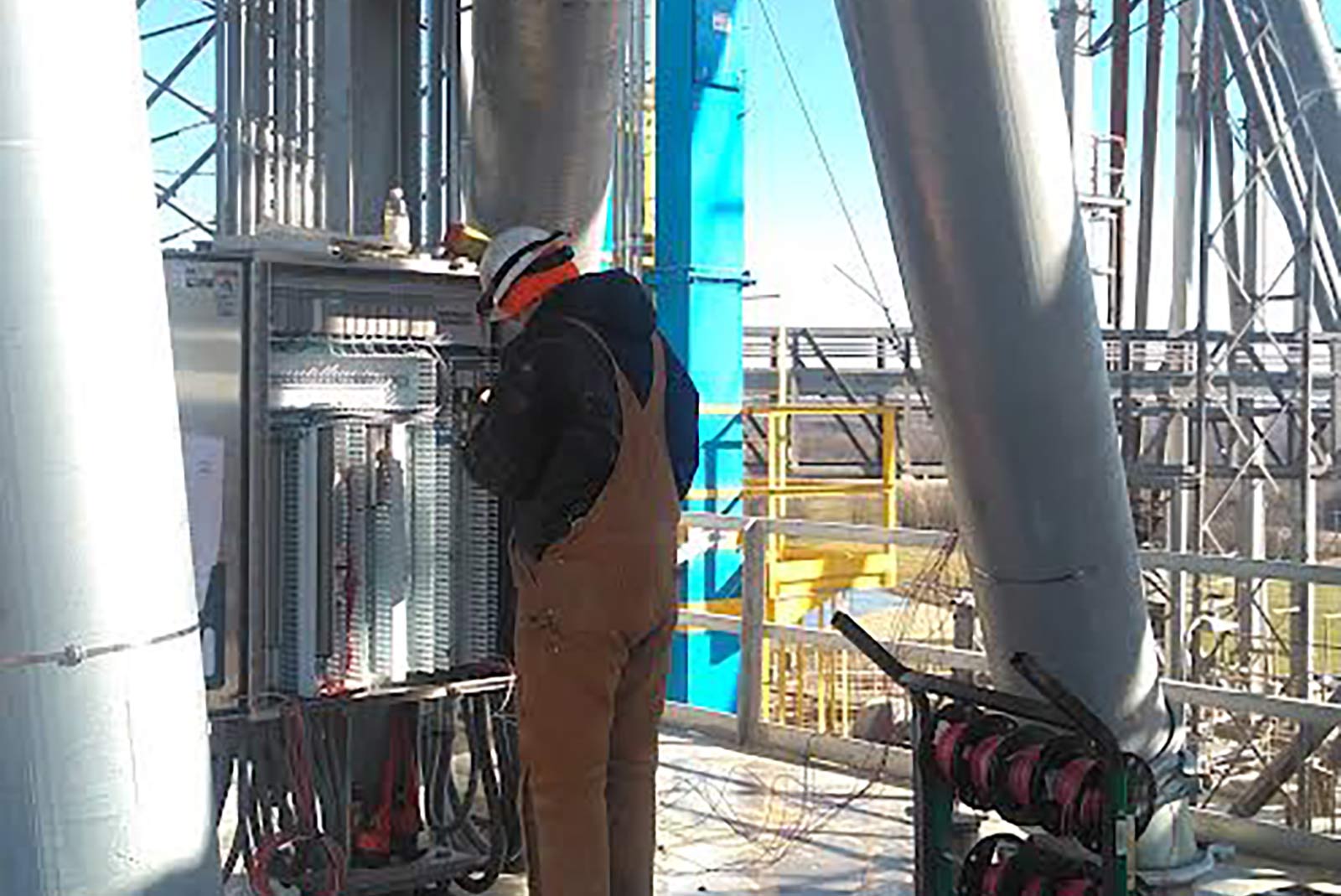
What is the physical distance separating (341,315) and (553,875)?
1960mm

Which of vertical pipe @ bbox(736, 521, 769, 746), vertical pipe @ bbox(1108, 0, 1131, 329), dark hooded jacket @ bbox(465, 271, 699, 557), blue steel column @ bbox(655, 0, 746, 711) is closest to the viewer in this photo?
dark hooded jacket @ bbox(465, 271, 699, 557)

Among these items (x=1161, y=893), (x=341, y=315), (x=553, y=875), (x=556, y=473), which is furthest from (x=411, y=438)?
(x=1161, y=893)

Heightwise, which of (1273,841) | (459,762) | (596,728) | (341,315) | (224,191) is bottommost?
(1273,841)

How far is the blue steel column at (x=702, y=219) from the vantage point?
1310 centimetres

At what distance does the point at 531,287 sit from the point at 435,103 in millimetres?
2087

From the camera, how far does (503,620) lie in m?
6.03

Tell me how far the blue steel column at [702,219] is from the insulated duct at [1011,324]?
28.1 feet

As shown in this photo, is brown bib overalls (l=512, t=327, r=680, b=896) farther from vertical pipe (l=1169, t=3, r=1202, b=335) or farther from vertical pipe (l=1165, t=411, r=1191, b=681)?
vertical pipe (l=1169, t=3, r=1202, b=335)

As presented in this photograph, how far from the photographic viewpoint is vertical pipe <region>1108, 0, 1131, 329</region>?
14953 mm

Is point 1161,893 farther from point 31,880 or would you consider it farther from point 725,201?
point 725,201

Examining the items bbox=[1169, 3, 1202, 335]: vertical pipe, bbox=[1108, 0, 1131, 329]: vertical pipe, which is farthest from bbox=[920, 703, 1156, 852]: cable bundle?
bbox=[1108, 0, 1131, 329]: vertical pipe

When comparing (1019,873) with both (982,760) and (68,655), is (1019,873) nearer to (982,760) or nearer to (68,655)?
(982,760)

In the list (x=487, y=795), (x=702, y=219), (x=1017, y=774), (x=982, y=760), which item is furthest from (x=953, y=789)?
(x=702, y=219)

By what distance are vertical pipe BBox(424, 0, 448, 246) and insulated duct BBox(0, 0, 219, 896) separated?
13.2ft
